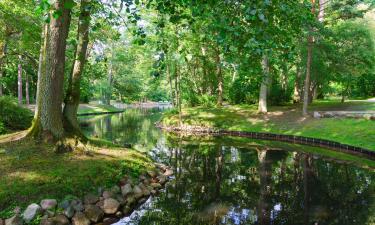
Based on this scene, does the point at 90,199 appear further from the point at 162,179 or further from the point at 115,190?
the point at 162,179

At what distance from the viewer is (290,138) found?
23.3 meters

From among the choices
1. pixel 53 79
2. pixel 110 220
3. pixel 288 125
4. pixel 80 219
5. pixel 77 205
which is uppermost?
pixel 53 79

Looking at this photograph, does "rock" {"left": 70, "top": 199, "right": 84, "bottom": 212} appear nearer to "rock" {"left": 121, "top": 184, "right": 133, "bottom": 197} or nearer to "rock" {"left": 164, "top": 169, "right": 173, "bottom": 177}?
"rock" {"left": 121, "top": 184, "right": 133, "bottom": 197}

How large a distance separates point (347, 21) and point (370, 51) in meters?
3.98

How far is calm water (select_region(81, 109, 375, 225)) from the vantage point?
9281 millimetres

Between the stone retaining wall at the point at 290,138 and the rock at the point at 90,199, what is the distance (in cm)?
1431

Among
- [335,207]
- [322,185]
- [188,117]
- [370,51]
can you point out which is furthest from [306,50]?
[335,207]

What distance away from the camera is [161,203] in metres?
10.4

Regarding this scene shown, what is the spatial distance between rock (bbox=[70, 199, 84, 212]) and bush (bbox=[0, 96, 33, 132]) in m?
14.0

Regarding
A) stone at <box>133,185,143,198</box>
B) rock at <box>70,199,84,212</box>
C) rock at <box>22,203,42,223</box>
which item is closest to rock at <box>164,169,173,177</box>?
stone at <box>133,185,143,198</box>

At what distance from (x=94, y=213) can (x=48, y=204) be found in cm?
118

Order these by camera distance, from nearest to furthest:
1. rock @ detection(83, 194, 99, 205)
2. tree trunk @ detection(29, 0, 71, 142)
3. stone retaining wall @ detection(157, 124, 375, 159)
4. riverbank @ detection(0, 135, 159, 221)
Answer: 1. riverbank @ detection(0, 135, 159, 221)
2. rock @ detection(83, 194, 99, 205)
3. tree trunk @ detection(29, 0, 71, 142)
4. stone retaining wall @ detection(157, 124, 375, 159)

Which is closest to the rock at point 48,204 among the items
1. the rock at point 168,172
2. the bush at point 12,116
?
the rock at point 168,172

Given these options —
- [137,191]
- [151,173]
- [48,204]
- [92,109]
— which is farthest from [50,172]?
[92,109]
